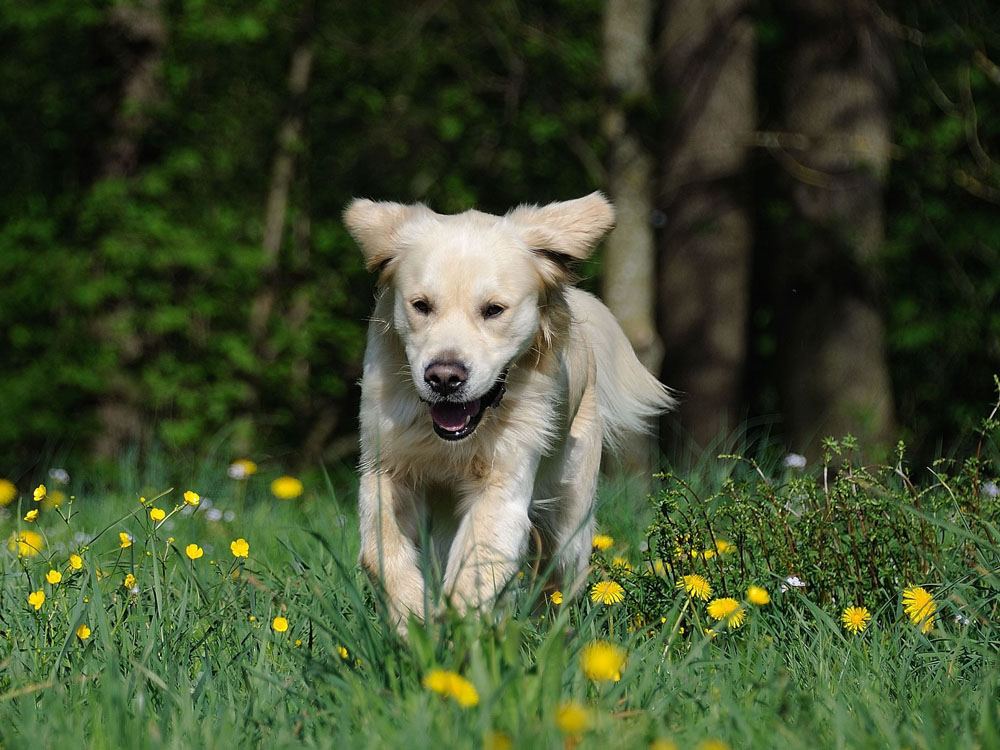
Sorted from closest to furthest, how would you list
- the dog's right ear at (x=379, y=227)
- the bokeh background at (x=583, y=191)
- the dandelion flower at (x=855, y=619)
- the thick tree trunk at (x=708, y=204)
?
1. the dandelion flower at (x=855, y=619)
2. the dog's right ear at (x=379, y=227)
3. the bokeh background at (x=583, y=191)
4. the thick tree trunk at (x=708, y=204)

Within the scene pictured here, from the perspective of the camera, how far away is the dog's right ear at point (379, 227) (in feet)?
12.8

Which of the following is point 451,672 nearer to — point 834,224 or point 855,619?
point 855,619

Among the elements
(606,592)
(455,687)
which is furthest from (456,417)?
(455,687)

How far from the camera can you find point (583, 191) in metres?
13.3

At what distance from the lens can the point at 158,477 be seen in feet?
20.1

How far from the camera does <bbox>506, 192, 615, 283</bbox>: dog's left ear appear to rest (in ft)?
13.0

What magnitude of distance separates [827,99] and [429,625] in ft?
24.8

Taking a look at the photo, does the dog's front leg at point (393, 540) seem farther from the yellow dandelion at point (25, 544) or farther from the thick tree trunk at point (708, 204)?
the thick tree trunk at point (708, 204)

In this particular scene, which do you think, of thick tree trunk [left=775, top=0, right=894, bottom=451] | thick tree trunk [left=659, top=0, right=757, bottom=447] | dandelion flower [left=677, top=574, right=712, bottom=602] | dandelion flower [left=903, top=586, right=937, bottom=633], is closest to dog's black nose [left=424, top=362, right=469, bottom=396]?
dandelion flower [left=677, top=574, right=712, bottom=602]

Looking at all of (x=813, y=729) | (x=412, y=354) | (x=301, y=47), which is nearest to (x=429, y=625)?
(x=813, y=729)

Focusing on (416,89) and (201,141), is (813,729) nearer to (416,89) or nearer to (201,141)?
(201,141)

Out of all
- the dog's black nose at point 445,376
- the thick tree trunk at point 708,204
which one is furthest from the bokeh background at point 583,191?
the dog's black nose at point 445,376

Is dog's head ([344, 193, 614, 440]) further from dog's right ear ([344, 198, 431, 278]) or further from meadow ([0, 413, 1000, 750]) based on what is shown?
meadow ([0, 413, 1000, 750])

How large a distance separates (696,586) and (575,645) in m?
0.82
